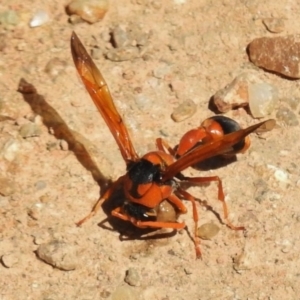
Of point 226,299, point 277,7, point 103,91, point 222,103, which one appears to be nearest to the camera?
point 226,299

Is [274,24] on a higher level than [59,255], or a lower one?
higher

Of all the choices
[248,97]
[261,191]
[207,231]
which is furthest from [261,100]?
[207,231]

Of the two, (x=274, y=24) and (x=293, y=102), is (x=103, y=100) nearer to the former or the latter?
(x=293, y=102)

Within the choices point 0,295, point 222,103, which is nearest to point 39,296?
point 0,295

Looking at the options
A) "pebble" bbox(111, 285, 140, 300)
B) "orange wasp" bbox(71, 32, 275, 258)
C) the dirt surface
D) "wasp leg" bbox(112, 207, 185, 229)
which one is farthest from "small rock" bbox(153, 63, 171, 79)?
"pebble" bbox(111, 285, 140, 300)

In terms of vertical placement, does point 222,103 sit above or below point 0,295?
above

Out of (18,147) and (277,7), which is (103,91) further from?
(277,7)

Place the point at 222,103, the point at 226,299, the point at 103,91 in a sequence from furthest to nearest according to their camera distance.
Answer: the point at 222,103, the point at 103,91, the point at 226,299

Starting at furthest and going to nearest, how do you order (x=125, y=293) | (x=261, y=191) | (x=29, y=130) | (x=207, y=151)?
(x=29, y=130) < (x=261, y=191) < (x=125, y=293) < (x=207, y=151)
